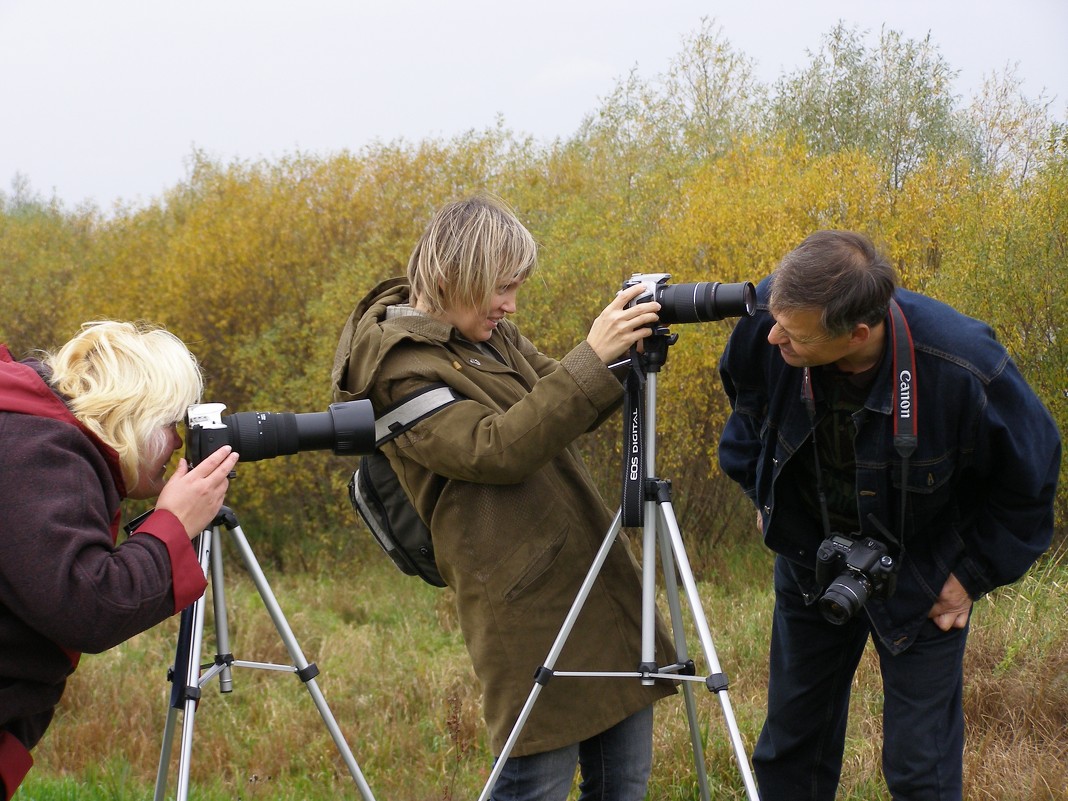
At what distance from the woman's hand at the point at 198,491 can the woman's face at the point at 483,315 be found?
62cm

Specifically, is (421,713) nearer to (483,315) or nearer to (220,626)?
(220,626)

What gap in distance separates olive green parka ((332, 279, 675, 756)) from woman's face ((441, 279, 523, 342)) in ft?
0.11

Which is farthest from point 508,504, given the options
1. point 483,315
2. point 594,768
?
point 594,768

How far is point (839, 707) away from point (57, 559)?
1.94 m

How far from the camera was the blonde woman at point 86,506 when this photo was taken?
168 cm

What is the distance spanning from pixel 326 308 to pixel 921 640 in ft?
21.0

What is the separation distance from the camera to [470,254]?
233 centimetres

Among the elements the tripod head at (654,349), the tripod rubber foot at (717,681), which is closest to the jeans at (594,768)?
the tripod rubber foot at (717,681)

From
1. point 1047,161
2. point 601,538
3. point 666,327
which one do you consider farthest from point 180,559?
point 1047,161

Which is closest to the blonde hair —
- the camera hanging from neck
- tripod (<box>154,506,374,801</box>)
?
tripod (<box>154,506,374,801</box>)

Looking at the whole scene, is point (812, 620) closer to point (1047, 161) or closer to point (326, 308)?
point (1047, 161)

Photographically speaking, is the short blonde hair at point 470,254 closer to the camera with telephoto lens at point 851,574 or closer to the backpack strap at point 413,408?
the backpack strap at point 413,408

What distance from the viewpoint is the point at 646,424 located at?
2.43 m

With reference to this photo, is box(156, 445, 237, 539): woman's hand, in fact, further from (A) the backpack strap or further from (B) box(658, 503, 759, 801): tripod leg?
(B) box(658, 503, 759, 801): tripod leg
